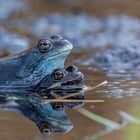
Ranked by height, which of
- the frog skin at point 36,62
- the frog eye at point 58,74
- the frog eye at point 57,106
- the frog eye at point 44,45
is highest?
the frog eye at point 44,45

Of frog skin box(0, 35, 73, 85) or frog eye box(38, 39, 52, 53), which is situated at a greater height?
frog eye box(38, 39, 52, 53)

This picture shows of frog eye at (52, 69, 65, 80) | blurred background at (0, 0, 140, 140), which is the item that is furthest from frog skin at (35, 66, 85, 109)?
blurred background at (0, 0, 140, 140)

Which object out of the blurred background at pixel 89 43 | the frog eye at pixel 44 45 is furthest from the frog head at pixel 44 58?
the blurred background at pixel 89 43

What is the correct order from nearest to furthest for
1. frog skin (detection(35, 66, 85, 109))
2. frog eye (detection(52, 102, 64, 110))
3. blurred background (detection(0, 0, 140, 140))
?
blurred background (detection(0, 0, 140, 140))
frog eye (detection(52, 102, 64, 110))
frog skin (detection(35, 66, 85, 109))

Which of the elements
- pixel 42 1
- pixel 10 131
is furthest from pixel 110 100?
pixel 42 1

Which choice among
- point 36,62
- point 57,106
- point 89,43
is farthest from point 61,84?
point 89,43

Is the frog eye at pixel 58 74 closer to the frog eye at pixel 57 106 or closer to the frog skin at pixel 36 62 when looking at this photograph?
the frog skin at pixel 36 62

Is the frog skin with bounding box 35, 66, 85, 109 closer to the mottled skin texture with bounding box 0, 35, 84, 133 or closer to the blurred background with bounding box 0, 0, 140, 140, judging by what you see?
the mottled skin texture with bounding box 0, 35, 84, 133
